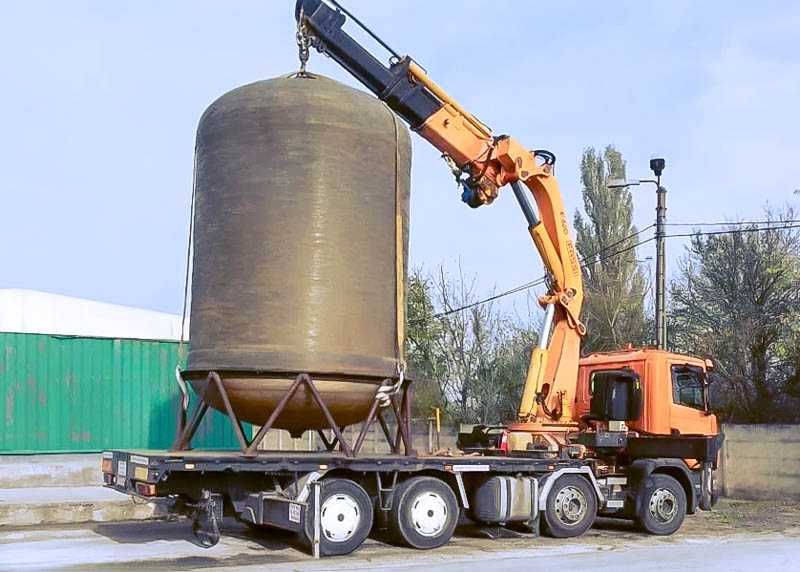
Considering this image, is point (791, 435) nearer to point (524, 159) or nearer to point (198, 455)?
point (524, 159)

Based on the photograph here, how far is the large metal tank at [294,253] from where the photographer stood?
12.7 metres

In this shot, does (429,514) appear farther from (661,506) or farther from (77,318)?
(77,318)

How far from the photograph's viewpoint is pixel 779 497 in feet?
67.6

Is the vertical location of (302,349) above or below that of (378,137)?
below

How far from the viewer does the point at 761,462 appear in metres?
21.1

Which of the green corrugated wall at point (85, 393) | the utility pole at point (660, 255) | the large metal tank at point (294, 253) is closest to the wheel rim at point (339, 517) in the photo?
the large metal tank at point (294, 253)

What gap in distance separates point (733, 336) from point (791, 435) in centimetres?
615

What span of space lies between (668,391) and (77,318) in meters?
19.4

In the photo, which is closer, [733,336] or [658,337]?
[658,337]

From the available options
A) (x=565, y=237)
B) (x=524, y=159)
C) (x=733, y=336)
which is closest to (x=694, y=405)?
(x=565, y=237)

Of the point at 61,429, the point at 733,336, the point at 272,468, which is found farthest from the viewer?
the point at 733,336

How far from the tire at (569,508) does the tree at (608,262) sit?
613 inches

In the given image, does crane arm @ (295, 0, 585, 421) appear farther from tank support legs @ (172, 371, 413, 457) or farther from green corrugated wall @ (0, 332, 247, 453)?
green corrugated wall @ (0, 332, 247, 453)

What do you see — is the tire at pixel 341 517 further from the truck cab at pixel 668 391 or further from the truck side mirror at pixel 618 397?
the truck cab at pixel 668 391
